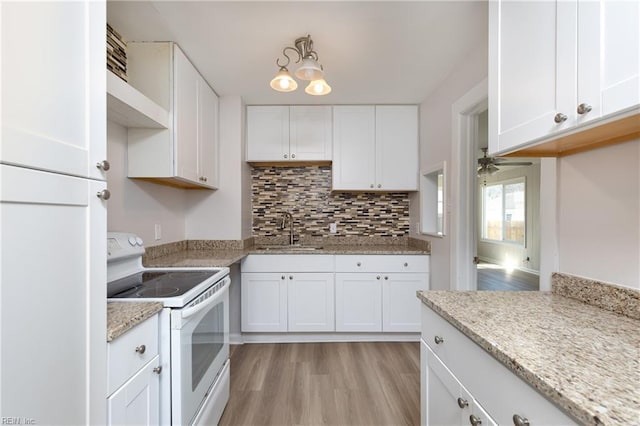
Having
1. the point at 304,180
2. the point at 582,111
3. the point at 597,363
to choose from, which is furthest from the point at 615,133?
the point at 304,180

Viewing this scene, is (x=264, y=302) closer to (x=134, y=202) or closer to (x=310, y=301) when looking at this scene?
(x=310, y=301)

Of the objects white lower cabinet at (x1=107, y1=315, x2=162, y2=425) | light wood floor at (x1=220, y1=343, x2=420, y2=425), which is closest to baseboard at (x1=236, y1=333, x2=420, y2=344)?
light wood floor at (x1=220, y1=343, x2=420, y2=425)

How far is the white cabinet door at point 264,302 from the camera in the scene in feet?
8.52

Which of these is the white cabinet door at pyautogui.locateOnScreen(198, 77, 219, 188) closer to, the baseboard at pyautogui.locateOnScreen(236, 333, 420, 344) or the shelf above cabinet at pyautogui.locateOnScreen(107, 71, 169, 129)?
the shelf above cabinet at pyautogui.locateOnScreen(107, 71, 169, 129)

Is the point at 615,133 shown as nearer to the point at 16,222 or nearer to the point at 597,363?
the point at 597,363

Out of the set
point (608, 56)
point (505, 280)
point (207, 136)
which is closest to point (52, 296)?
point (608, 56)

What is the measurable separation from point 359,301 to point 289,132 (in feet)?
6.02

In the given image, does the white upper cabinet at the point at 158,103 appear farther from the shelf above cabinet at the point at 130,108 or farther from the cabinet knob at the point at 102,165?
the cabinet knob at the point at 102,165

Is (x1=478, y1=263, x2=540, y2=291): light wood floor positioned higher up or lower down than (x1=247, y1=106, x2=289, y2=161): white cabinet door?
lower down

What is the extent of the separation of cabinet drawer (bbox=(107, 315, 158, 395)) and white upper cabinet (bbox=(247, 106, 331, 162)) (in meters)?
2.07

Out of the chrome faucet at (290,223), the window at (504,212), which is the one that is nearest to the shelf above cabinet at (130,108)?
the chrome faucet at (290,223)

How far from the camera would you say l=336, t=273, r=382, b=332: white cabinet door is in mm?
2627

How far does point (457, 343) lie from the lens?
938 millimetres

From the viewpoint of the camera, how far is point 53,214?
2.23 ft
